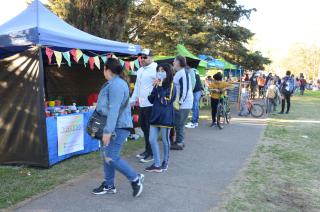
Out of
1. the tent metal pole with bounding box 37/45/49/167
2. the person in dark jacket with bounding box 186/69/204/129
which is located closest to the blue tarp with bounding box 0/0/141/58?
the tent metal pole with bounding box 37/45/49/167

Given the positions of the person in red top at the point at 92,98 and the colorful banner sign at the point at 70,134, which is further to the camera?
the person in red top at the point at 92,98

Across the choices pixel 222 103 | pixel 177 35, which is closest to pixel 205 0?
pixel 177 35

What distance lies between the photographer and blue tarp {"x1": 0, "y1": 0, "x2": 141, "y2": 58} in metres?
6.30

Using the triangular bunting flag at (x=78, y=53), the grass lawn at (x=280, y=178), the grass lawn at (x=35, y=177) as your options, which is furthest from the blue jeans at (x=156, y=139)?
the triangular bunting flag at (x=78, y=53)

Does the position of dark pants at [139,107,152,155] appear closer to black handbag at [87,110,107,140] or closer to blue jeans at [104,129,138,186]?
blue jeans at [104,129,138,186]

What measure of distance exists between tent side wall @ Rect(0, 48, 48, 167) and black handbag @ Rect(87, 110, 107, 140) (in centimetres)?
187

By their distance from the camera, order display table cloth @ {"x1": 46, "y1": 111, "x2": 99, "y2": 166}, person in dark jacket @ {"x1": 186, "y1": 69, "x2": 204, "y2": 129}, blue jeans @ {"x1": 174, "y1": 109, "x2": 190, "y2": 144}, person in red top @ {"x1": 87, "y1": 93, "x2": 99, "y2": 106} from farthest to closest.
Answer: person in dark jacket @ {"x1": 186, "y1": 69, "x2": 204, "y2": 129} → person in red top @ {"x1": 87, "y1": 93, "x2": 99, "y2": 106} → blue jeans @ {"x1": 174, "y1": 109, "x2": 190, "y2": 144} → display table cloth @ {"x1": 46, "y1": 111, "x2": 99, "y2": 166}

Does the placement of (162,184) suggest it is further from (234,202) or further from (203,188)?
(234,202)

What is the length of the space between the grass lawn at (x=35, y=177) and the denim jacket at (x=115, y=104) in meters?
1.51

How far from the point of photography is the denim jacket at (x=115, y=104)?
4546 mm

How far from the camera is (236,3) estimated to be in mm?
28484

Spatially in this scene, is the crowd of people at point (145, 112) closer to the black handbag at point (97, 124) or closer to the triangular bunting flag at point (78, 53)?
the black handbag at point (97, 124)

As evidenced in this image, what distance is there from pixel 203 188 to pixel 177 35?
16.5 m

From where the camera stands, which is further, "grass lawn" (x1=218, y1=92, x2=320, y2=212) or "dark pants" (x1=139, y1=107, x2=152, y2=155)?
"dark pants" (x1=139, y1=107, x2=152, y2=155)
